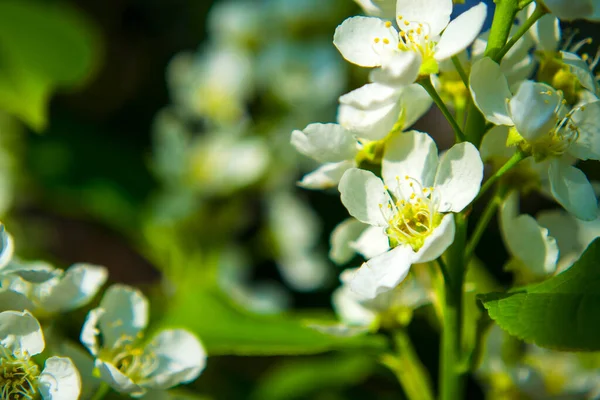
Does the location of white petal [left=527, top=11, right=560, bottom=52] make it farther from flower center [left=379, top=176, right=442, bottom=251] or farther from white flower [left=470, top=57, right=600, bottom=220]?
flower center [left=379, top=176, right=442, bottom=251]

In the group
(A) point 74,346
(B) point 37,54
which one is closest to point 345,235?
(A) point 74,346

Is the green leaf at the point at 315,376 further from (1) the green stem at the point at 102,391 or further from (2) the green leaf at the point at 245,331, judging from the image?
(1) the green stem at the point at 102,391

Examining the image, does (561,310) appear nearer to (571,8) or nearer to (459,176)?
(459,176)

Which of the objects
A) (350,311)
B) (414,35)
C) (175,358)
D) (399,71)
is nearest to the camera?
(399,71)

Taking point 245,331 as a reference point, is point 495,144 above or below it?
above

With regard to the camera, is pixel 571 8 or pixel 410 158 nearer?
pixel 571 8

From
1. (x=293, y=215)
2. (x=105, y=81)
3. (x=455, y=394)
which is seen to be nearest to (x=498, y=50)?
(x=455, y=394)
